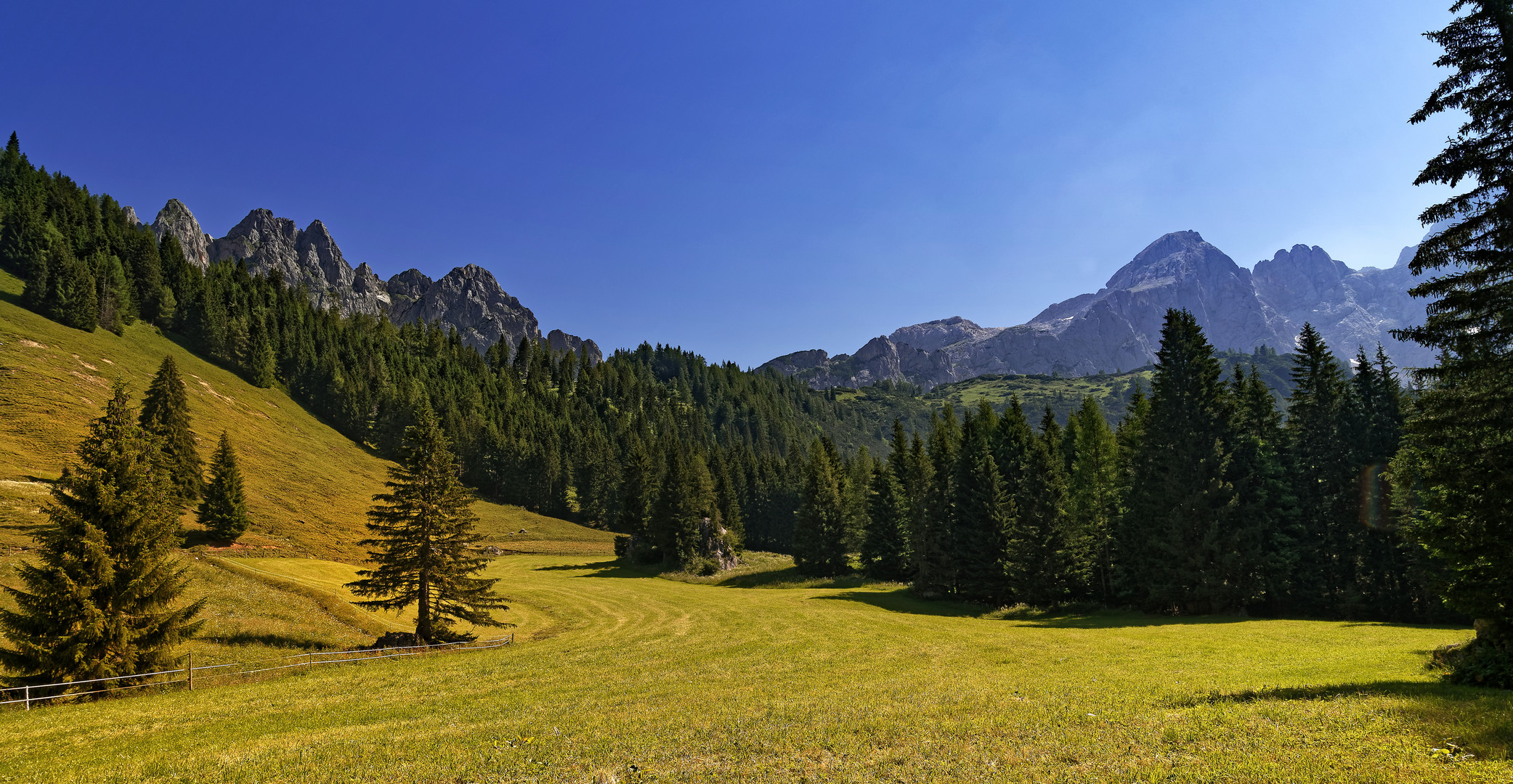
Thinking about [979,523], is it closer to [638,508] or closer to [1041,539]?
[1041,539]

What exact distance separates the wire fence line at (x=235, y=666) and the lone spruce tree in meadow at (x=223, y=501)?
3270 cm

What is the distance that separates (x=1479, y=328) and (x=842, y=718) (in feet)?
62.6

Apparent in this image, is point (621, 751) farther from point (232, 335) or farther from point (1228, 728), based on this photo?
point (232, 335)

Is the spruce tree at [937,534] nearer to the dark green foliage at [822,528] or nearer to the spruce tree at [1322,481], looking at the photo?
the dark green foliage at [822,528]

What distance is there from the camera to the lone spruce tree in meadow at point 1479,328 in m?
15.4

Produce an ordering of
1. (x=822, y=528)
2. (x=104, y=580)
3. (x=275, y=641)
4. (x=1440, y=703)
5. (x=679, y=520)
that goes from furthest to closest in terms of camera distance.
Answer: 1. (x=679, y=520)
2. (x=822, y=528)
3. (x=275, y=641)
4. (x=104, y=580)
5. (x=1440, y=703)

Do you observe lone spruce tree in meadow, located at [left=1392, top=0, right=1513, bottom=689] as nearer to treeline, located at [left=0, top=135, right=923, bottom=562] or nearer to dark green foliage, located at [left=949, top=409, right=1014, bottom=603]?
dark green foliage, located at [left=949, top=409, right=1014, bottom=603]

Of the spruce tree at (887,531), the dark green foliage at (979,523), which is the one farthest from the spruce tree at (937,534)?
the spruce tree at (887,531)

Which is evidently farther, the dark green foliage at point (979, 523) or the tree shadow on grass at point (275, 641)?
the dark green foliage at point (979, 523)

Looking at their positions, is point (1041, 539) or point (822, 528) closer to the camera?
point (1041, 539)

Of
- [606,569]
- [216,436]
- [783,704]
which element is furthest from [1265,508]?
[216,436]

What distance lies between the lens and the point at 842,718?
16094 millimetres

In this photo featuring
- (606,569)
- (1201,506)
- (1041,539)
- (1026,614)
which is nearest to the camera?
(1201,506)

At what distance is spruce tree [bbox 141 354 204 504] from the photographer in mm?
59688
